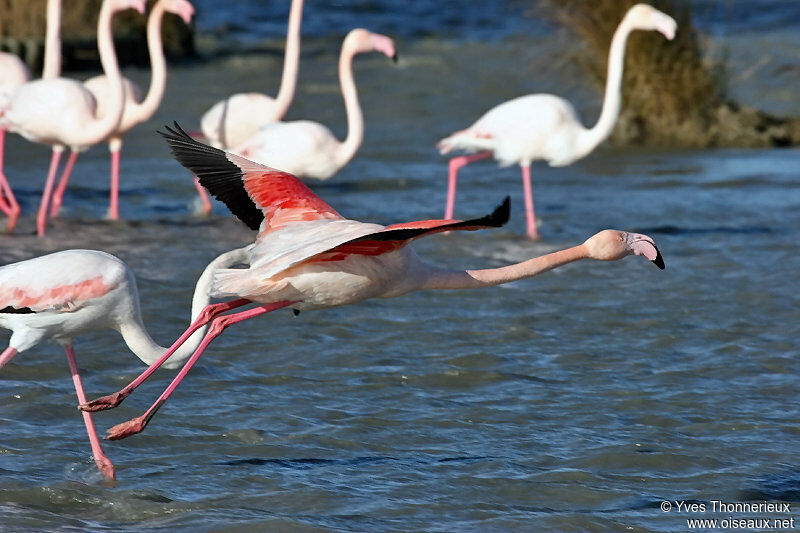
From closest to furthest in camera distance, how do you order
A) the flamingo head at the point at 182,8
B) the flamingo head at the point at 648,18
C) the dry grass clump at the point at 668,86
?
the flamingo head at the point at 648,18, the flamingo head at the point at 182,8, the dry grass clump at the point at 668,86

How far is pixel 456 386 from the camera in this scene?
645 centimetres

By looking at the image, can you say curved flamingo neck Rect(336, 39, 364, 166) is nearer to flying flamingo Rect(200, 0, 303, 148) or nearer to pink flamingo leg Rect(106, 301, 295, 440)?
flying flamingo Rect(200, 0, 303, 148)

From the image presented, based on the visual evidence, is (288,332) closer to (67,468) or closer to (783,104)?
(67,468)

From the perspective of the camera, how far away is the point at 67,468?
17.0ft

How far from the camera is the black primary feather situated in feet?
17.2

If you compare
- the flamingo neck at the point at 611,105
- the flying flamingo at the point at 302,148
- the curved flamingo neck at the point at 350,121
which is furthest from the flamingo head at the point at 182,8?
the flamingo neck at the point at 611,105

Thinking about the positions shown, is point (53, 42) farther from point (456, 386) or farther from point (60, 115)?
point (456, 386)

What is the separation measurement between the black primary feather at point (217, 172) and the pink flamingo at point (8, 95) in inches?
173

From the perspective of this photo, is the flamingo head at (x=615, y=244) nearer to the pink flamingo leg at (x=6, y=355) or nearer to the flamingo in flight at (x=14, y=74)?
the pink flamingo leg at (x=6, y=355)

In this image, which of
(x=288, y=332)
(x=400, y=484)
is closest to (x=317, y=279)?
(x=400, y=484)

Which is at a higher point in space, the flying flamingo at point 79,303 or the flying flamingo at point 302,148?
the flying flamingo at point 302,148

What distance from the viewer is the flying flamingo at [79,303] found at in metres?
5.15

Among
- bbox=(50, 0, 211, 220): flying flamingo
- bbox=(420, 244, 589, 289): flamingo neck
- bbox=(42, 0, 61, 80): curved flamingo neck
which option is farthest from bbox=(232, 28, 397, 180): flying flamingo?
bbox=(420, 244, 589, 289): flamingo neck

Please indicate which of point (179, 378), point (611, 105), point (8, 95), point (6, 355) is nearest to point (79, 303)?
point (6, 355)
